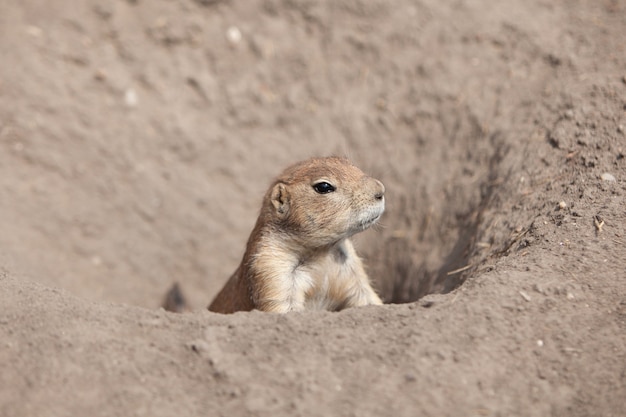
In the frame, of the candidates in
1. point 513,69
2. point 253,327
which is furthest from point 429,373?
point 513,69

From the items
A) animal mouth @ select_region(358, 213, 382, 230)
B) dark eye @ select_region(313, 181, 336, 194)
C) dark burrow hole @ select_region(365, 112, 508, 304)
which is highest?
dark eye @ select_region(313, 181, 336, 194)

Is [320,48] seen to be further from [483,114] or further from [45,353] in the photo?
[45,353]

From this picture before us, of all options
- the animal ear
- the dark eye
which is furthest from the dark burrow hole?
the animal ear

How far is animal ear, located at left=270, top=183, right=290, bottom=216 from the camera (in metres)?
5.25

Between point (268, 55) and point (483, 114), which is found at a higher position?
point (483, 114)

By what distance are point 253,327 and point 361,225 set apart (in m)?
1.39

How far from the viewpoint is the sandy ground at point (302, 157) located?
3547 millimetres

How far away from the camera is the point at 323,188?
5.07 m

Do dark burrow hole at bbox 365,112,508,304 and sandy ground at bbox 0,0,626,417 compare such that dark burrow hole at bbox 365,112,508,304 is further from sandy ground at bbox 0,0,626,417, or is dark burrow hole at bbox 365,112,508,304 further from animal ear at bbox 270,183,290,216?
animal ear at bbox 270,183,290,216

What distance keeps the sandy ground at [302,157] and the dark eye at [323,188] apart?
4.00 ft

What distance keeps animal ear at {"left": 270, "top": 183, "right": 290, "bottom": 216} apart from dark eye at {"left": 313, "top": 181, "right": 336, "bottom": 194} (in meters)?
0.29

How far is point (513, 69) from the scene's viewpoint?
6.86m

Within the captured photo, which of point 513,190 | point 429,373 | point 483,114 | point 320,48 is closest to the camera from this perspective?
point 429,373

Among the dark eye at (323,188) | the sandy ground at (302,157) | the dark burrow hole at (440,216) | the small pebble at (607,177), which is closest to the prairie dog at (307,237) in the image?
the dark eye at (323,188)
